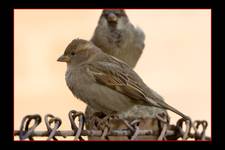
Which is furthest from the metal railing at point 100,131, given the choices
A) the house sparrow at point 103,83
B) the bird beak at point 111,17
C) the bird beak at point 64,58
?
the bird beak at point 111,17

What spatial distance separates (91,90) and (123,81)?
28 cm

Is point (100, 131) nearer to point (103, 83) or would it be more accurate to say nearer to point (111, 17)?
point (103, 83)

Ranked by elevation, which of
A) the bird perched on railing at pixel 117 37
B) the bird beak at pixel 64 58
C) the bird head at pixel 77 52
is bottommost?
the bird beak at pixel 64 58

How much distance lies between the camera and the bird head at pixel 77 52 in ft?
13.1

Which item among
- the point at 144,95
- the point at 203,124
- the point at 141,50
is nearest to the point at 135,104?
the point at 144,95

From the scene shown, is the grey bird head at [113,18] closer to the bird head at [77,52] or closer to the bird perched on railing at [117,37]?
the bird perched on railing at [117,37]

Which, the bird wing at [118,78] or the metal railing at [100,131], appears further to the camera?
the bird wing at [118,78]

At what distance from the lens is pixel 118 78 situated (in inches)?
163

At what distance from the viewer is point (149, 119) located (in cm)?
370

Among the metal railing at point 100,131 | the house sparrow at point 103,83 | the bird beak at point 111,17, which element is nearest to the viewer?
the metal railing at point 100,131

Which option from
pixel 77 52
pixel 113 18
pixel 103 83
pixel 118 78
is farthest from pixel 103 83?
pixel 113 18

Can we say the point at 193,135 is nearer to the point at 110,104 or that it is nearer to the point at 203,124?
the point at 203,124

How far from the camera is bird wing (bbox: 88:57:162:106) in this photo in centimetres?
409

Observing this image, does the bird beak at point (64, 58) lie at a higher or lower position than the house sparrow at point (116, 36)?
lower
